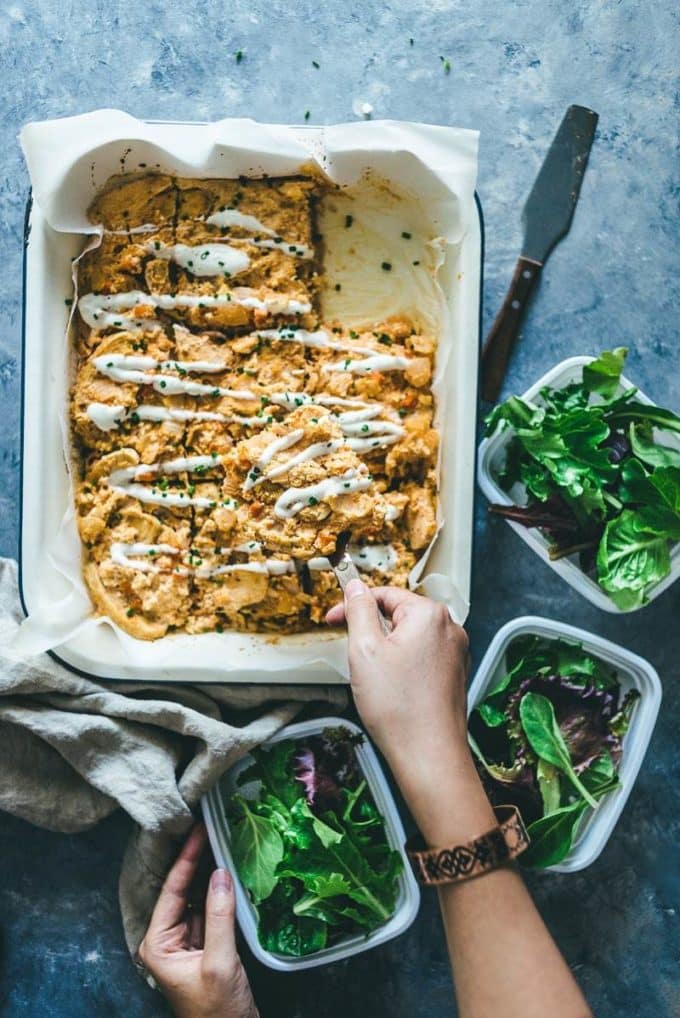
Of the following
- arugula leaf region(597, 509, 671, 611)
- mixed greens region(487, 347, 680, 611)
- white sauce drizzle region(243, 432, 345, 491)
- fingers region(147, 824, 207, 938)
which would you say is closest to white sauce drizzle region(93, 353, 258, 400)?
white sauce drizzle region(243, 432, 345, 491)

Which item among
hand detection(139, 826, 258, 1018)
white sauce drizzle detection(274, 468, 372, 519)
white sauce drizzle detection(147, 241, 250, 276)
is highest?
white sauce drizzle detection(147, 241, 250, 276)

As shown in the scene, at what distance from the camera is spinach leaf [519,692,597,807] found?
81.5 inches

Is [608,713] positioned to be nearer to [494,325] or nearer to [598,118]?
[494,325]

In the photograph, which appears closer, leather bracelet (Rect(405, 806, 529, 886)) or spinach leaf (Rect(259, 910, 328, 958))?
leather bracelet (Rect(405, 806, 529, 886))

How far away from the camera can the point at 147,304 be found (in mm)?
2068

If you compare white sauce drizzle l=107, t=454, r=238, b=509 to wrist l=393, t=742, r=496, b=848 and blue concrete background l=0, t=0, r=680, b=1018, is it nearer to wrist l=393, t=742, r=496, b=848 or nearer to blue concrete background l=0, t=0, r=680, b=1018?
blue concrete background l=0, t=0, r=680, b=1018

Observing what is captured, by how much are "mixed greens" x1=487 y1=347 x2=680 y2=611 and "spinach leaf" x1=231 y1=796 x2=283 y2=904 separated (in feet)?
2.91

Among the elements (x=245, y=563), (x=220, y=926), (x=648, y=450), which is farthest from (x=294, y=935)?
(x=648, y=450)

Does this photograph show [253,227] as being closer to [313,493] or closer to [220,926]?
[313,493]

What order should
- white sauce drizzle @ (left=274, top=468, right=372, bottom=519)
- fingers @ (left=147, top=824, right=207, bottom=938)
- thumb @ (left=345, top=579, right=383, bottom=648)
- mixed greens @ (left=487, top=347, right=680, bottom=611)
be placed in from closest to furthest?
thumb @ (left=345, top=579, right=383, bottom=648), white sauce drizzle @ (left=274, top=468, right=372, bottom=519), mixed greens @ (left=487, top=347, right=680, bottom=611), fingers @ (left=147, top=824, right=207, bottom=938)

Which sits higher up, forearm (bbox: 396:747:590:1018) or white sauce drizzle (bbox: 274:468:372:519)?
white sauce drizzle (bbox: 274:468:372:519)

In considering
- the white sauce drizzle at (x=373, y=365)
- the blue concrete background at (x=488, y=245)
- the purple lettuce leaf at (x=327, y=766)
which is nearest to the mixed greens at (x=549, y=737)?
the blue concrete background at (x=488, y=245)

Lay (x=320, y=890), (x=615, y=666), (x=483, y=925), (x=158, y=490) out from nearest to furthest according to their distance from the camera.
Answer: (x=483, y=925)
(x=320, y=890)
(x=158, y=490)
(x=615, y=666)

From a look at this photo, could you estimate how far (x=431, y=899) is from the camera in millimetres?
2287
